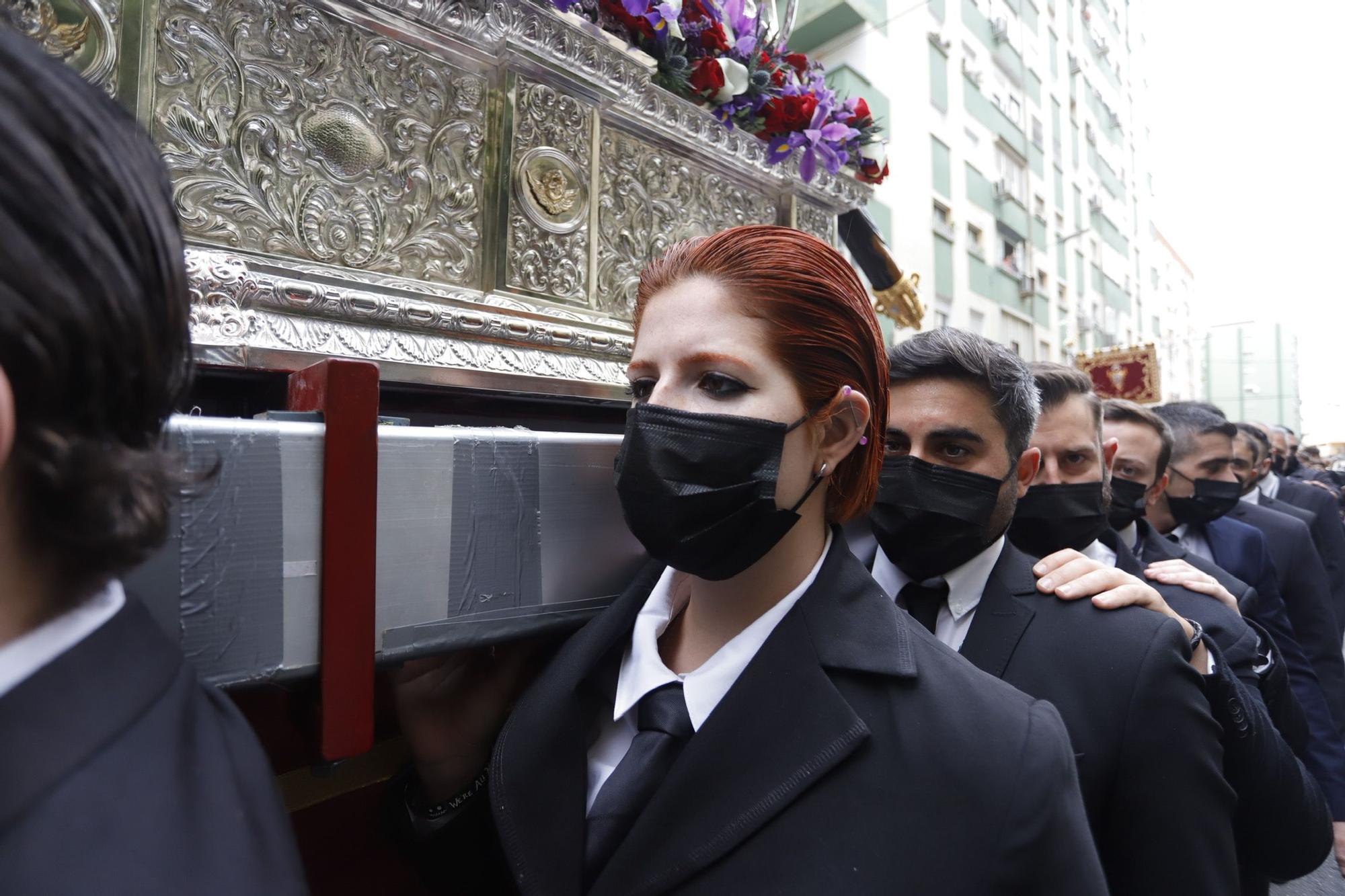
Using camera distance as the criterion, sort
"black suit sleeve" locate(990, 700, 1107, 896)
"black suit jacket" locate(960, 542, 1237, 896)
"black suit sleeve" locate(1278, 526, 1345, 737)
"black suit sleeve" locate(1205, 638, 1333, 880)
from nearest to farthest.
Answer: "black suit sleeve" locate(990, 700, 1107, 896)
"black suit jacket" locate(960, 542, 1237, 896)
"black suit sleeve" locate(1205, 638, 1333, 880)
"black suit sleeve" locate(1278, 526, 1345, 737)

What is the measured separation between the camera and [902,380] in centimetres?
171

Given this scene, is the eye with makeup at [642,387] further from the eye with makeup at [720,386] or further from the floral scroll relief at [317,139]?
the floral scroll relief at [317,139]

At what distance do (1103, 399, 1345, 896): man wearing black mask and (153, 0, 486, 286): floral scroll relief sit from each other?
2128mm

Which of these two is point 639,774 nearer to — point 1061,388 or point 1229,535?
point 1061,388

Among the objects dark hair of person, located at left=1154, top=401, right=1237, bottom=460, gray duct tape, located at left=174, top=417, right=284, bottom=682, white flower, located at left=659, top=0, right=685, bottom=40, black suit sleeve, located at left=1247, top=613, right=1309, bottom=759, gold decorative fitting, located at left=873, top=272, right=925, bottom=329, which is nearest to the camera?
gray duct tape, located at left=174, top=417, right=284, bottom=682

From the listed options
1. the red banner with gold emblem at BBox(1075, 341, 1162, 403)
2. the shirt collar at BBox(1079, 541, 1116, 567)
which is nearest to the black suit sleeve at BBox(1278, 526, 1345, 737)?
the shirt collar at BBox(1079, 541, 1116, 567)

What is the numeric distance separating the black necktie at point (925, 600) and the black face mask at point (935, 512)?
47 mm

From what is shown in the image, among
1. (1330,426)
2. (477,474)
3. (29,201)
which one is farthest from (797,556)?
(1330,426)

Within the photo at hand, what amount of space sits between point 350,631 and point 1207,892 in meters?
1.47

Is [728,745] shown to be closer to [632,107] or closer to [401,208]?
[401,208]

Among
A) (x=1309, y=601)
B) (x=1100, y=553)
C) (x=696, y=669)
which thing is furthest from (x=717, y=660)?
(x=1309, y=601)

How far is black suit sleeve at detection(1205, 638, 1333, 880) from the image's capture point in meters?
1.47

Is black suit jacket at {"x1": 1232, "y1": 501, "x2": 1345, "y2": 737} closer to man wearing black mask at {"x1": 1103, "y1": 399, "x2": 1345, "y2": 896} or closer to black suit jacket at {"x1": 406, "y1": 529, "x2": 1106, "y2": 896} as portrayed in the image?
man wearing black mask at {"x1": 1103, "y1": 399, "x2": 1345, "y2": 896}

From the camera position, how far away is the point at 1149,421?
9.08ft
